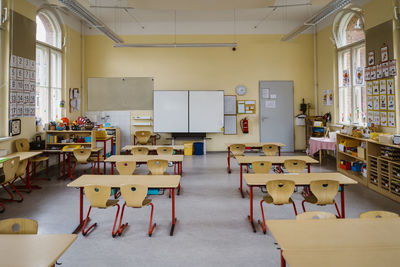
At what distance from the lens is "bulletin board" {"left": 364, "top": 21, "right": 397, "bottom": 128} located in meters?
5.14

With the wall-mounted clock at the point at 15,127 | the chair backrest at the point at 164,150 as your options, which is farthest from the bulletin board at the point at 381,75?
the wall-mounted clock at the point at 15,127

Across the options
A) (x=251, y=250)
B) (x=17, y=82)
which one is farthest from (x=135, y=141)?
(x=251, y=250)

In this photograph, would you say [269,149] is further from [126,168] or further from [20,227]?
[20,227]

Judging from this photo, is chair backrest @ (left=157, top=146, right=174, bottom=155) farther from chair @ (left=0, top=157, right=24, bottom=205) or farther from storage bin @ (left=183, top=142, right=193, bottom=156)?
storage bin @ (left=183, top=142, right=193, bottom=156)

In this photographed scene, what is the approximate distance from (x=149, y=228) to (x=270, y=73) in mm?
7220

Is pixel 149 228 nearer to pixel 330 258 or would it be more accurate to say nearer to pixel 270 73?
pixel 330 258

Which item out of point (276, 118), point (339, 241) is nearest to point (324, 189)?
point (339, 241)

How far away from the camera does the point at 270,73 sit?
8.86m

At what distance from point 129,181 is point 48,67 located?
5446mm

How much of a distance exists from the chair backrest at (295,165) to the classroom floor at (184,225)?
0.55 meters

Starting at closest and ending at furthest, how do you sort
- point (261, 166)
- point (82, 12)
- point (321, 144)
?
point (261, 166), point (82, 12), point (321, 144)

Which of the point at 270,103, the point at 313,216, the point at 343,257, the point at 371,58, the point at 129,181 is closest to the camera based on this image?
the point at 343,257

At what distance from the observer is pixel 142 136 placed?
27.7ft

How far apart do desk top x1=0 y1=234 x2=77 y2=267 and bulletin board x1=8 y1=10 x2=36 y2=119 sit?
4.60 metres
